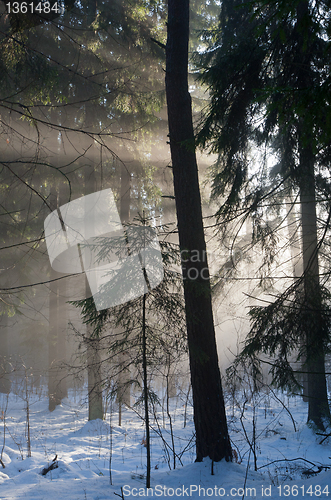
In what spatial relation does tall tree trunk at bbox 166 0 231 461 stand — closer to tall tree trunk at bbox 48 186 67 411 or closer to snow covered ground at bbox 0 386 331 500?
snow covered ground at bbox 0 386 331 500

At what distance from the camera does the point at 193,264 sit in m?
4.33

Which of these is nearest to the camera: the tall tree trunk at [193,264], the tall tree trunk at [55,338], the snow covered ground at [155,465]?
the snow covered ground at [155,465]

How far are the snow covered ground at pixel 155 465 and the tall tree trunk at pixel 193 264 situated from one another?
395mm

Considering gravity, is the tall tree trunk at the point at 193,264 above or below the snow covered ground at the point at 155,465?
above

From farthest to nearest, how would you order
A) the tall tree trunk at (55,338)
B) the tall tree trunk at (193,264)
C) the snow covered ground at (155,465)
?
the tall tree trunk at (55,338)
the tall tree trunk at (193,264)
the snow covered ground at (155,465)

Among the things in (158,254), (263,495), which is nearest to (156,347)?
(158,254)

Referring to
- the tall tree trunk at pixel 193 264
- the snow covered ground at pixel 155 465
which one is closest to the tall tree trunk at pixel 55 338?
the snow covered ground at pixel 155 465

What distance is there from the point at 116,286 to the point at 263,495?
2.92m

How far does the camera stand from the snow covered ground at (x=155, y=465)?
133 inches

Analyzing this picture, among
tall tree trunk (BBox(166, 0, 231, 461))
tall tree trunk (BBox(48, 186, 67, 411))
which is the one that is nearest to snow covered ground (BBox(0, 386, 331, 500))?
tall tree trunk (BBox(166, 0, 231, 461))

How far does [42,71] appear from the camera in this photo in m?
3.80

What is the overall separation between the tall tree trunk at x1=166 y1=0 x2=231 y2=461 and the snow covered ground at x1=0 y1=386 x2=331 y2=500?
0.40 m

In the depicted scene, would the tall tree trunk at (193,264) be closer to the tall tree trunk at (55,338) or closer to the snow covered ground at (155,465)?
the snow covered ground at (155,465)

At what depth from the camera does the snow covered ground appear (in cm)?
337
